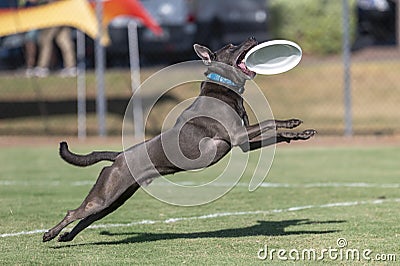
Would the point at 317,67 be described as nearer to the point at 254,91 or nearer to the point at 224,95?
the point at 254,91

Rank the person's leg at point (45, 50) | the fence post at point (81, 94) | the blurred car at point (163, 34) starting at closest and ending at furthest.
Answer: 1. the fence post at point (81, 94)
2. the blurred car at point (163, 34)
3. the person's leg at point (45, 50)

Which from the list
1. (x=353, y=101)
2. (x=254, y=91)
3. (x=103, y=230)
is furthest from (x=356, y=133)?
(x=103, y=230)

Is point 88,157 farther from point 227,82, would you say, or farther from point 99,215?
point 227,82

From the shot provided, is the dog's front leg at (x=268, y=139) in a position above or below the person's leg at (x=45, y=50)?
below

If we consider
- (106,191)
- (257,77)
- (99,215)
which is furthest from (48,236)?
(257,77)

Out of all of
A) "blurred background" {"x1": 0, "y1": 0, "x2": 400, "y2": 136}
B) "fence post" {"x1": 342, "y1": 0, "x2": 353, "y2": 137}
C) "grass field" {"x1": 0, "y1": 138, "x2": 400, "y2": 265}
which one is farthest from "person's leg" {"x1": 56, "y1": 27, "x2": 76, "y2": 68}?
"grass field" {"x1": 0, "y1": 138, "x2": 400, "y2": 265}

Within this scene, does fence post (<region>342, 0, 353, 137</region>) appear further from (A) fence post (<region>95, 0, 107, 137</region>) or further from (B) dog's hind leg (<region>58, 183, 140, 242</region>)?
(B) dog's hind leg (<region>58, 183, 140, 242</region>)

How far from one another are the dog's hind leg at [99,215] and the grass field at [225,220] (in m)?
0.10

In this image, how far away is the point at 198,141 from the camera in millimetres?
6691

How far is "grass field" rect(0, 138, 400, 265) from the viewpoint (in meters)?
6.33

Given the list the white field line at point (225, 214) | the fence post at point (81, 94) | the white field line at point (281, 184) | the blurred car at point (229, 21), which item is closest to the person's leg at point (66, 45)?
the fence post at point (81, 94)

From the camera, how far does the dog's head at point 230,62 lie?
22.2ft

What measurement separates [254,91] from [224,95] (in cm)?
613

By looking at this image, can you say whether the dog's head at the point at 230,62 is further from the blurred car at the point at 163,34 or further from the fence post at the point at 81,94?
the blurred car at the point at 163,34
